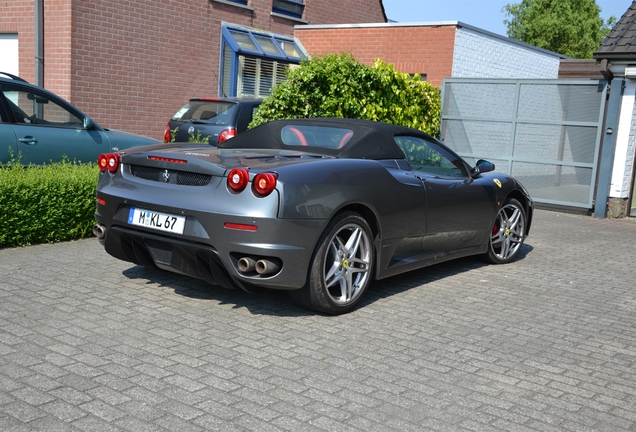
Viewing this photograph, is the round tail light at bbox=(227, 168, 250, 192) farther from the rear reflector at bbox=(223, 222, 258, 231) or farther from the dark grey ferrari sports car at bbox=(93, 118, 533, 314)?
the rear reflector at bbox=(223, 222, 258, 231)

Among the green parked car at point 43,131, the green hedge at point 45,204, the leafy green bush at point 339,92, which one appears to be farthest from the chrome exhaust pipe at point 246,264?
the leafy green bush at point 339,92

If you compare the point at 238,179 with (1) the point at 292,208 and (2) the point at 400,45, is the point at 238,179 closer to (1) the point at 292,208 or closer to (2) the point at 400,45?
(1) the point at 292,208

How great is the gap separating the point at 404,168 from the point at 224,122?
248 inches

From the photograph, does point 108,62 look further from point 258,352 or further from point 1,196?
point 258,352

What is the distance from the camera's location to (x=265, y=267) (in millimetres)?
4758

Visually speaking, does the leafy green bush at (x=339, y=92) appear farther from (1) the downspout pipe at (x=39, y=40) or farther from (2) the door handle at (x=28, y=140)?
(1) the downspout pipe at (x=39, y=40)

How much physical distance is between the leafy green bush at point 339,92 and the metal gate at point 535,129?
6.16ft

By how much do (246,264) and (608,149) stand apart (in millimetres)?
9420

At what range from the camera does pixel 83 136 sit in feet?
29.5

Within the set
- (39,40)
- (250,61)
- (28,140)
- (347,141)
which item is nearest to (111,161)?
(347,141)

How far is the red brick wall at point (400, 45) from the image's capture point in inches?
687

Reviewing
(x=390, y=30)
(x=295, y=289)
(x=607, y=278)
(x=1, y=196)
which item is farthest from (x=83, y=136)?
(x=390, y=30)

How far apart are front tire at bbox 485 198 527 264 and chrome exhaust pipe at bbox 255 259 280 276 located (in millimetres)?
3327

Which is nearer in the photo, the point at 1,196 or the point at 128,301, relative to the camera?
the point at 128,301
